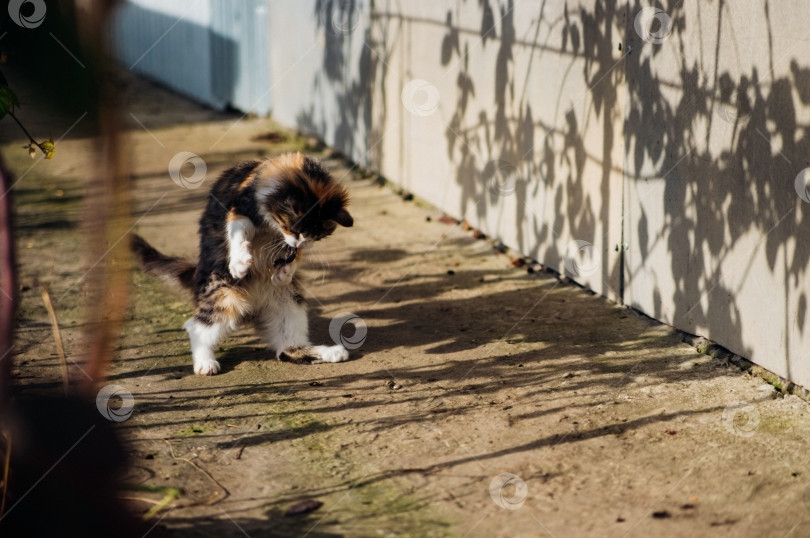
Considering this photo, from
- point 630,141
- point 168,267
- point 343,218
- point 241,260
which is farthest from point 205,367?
point 630,141

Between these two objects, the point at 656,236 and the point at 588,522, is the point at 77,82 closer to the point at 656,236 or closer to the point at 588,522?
the point at 588,522

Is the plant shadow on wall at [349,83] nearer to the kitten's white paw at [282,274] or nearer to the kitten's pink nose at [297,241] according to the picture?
the kitten's white paw at [282,274]

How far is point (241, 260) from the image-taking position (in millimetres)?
5242

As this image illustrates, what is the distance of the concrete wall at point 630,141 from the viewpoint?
4.87 meters

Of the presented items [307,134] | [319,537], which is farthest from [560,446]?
[307,134]

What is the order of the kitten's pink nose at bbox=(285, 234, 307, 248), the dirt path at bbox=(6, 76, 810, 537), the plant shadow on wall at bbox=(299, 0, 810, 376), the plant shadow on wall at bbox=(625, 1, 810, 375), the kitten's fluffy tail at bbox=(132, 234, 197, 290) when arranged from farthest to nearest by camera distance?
the kitten's fluffy tail at bbox=(132, 234, 197, 290) → the kitten's pink nose at bbox=(285, 234, 307, 248) → the plant shadow on wall at bbox=(299, 0, 810, 376) → the plant shadow on wall at bbox=(625, 1, 810, 375) → the dirt path at bbox=(6, 76, 810, 537)

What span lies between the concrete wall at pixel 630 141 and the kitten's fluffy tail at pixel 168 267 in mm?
2774

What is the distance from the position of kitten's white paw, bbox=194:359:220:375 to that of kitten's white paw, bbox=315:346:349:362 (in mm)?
632

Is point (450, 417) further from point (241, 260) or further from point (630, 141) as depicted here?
point (630, 141)

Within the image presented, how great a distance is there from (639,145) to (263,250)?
99.9 inches

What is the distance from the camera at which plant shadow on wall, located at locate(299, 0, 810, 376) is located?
491cm

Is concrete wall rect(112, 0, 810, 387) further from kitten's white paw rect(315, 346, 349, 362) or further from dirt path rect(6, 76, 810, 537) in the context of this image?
kitten's white paw rect(315, 346, 349, 362)

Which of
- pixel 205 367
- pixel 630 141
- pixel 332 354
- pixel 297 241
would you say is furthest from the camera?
pixel 630 141

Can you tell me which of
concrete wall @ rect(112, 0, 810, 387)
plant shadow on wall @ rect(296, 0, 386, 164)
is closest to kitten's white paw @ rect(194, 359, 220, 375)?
concrete wall @ rect(112, 0, 810, 387)
